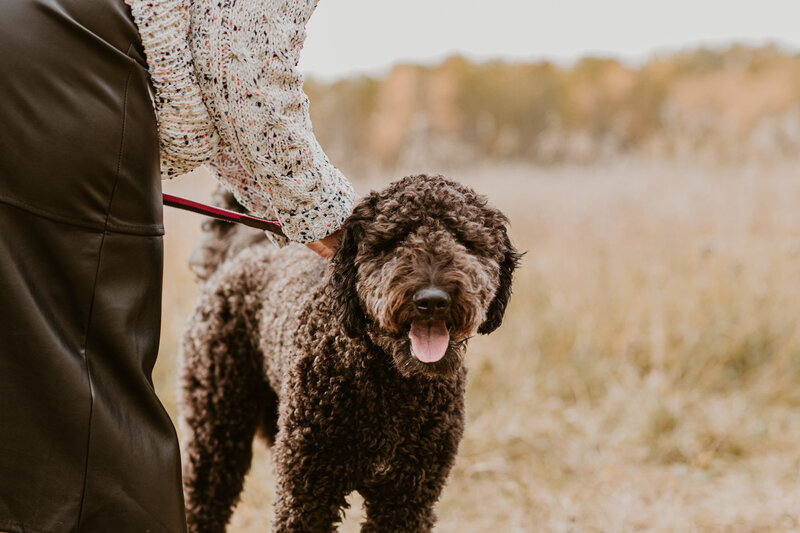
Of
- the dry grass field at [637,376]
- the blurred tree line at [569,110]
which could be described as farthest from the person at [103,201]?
the blurred tree line at [569,110]

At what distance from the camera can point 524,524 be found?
354 cm

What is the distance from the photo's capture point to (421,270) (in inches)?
81.0

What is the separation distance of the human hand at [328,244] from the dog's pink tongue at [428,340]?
1.34 feet

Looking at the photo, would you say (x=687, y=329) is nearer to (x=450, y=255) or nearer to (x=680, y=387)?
(x=680, y=387)

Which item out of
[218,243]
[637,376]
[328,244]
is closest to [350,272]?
[328,244]

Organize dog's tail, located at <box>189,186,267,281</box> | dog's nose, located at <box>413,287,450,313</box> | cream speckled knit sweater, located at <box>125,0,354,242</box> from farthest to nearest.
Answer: dog's tail, located at <box>189,186,267,281</box>
dog's nose, located at <box>413,287,450,313</box>
cream speckled knit sweater, located at <box>125,0,354,242</box>

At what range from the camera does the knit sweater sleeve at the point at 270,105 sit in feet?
5.66

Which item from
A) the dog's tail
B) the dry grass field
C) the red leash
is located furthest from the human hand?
the dry grass field

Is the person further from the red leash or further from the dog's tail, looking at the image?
the dog's tail

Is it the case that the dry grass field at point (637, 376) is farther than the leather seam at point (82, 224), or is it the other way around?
the dry grass field at point (637, 376)

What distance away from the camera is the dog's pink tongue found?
2.06m

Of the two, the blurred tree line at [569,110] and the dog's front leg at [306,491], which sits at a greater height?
the blurred tree line at [569,110]

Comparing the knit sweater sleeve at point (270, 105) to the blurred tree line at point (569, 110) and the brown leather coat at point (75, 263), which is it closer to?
the brown leather coat at point (75, 263)

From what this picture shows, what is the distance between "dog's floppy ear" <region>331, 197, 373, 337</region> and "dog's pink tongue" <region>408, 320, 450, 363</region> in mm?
215
